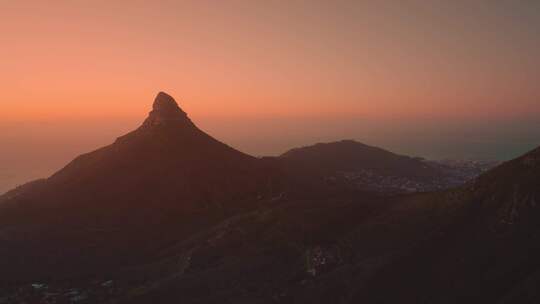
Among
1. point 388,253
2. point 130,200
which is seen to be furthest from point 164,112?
point 388,253

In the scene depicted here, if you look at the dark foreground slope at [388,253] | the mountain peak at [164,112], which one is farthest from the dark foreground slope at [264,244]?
the mountain peak at [164,112]

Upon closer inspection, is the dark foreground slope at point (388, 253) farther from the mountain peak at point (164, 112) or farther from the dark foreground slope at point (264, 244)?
the mountain peak at point (164, 112)

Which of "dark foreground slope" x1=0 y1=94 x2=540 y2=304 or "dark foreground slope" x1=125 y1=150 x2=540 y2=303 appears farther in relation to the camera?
"dark foreground slope" x1=0 y1=94 x2=540 y2=304

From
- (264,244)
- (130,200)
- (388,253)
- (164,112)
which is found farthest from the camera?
(164,112)

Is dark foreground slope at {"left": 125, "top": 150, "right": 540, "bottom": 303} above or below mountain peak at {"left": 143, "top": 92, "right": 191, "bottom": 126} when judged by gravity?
below

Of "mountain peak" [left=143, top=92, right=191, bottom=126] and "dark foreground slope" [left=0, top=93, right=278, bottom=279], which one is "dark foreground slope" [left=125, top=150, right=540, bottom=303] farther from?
"mountain peak" [left=143, top=92, right=191, bottom=126]

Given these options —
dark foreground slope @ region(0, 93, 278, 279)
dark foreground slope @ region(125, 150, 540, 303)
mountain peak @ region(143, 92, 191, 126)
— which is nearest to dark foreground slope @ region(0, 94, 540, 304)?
dark foreground slope @ region(125, 150, 540, 303)

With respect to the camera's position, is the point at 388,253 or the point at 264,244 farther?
the point at 264,244

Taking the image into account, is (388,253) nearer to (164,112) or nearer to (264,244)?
(264,244)

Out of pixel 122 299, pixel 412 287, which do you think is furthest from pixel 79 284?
pixel 412 287
